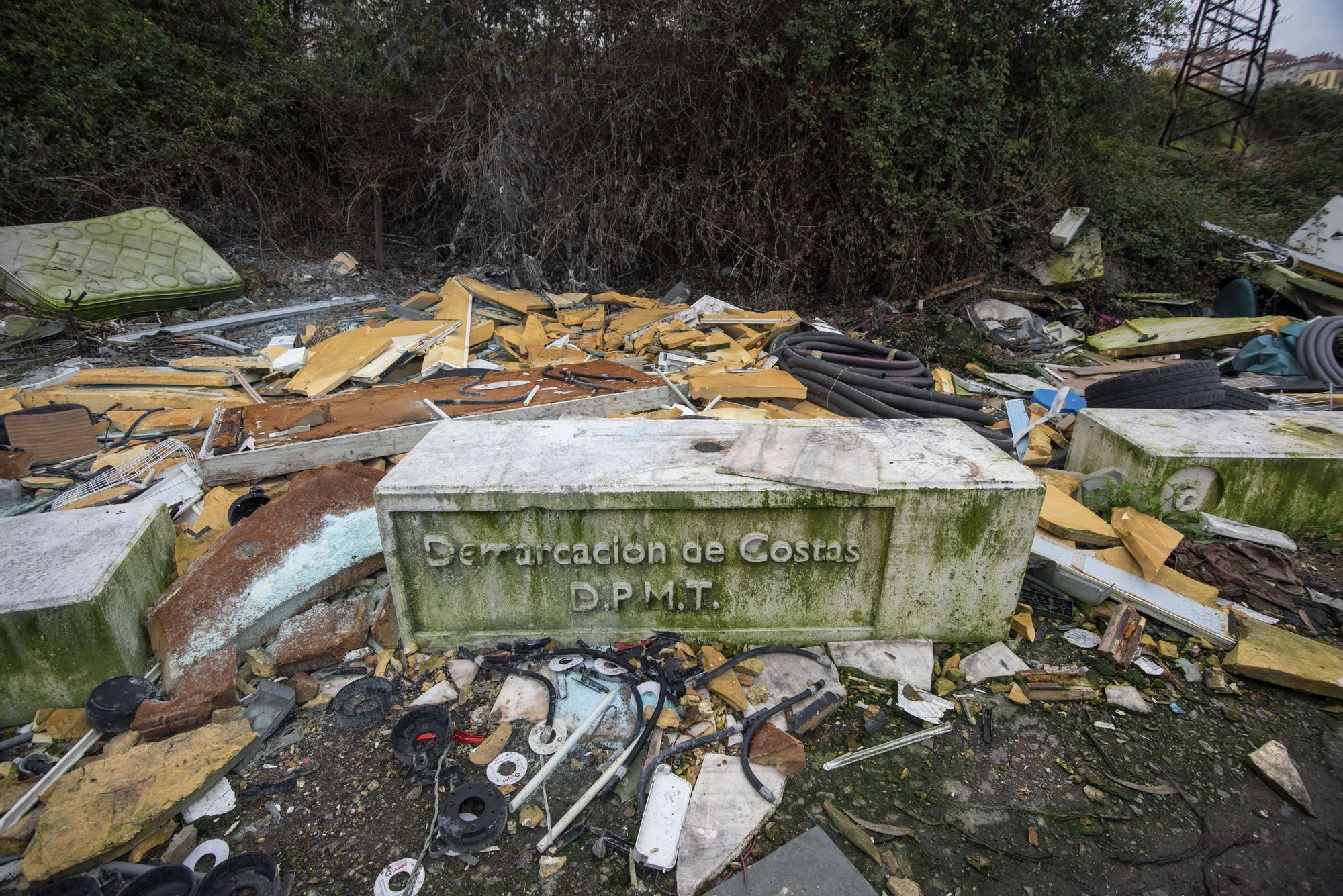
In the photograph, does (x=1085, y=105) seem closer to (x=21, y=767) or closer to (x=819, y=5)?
(x=819, y=5)

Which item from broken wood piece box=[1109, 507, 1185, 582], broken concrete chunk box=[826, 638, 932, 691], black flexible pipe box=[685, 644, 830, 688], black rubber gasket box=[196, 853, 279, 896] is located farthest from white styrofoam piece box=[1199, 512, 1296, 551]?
black rubber gasket box=[196, 853, 279, 896]

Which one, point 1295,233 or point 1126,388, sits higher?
point 1295,233

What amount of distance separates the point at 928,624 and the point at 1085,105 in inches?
362

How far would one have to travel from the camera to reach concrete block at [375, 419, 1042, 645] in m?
2.98

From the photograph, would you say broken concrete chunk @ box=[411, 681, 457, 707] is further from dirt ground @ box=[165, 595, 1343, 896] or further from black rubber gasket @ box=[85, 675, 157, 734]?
black rubber gasket @ box=[85, 675, 157, 734]

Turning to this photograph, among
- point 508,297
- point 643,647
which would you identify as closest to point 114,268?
point 508,297

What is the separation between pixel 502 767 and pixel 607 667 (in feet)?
2.06

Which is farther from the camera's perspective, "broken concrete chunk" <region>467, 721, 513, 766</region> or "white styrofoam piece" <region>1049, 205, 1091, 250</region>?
"white styrofoam piece" <region>1049, 205, 1091, 250</region>

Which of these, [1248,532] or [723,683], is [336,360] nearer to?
[723,683]

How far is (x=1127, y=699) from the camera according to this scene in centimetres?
313

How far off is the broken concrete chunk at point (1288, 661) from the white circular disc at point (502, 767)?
335 centimetres

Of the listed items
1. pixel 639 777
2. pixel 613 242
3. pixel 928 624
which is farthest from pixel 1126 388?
pixel 613 242

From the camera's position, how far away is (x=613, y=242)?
378 inches

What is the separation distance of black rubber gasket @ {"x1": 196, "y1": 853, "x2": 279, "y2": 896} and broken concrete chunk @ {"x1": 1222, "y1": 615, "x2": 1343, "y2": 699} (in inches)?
165
